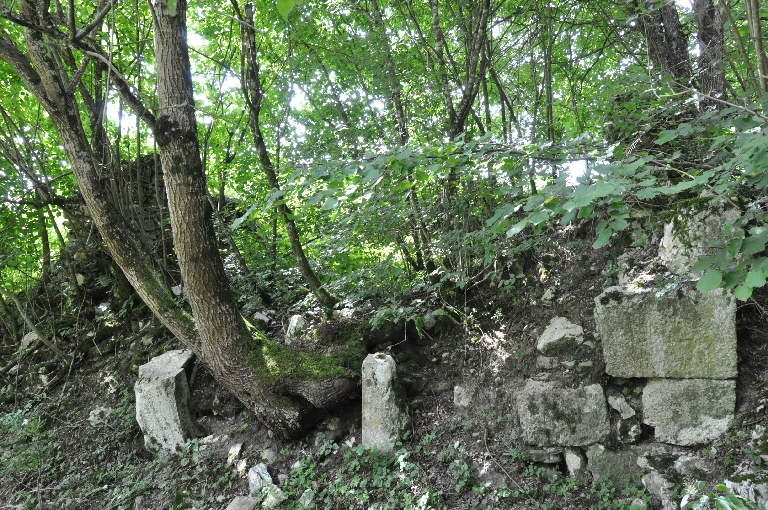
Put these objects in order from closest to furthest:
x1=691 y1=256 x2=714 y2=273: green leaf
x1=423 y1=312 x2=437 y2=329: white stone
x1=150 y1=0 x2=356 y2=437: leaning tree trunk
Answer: x1=691 y1=256 x2=714 y2=273: green leaf → x1=150 y1=0 x2=356 y2=437: leaning tree trunk → x1=423 y1=312 x2=437 y2=329: white stone

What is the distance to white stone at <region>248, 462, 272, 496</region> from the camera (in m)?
3.76

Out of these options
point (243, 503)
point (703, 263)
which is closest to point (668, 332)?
point (703, 263)

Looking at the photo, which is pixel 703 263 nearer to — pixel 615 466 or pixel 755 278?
pixel 755 278

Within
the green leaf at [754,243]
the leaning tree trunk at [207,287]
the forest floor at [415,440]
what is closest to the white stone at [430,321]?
the forest floor at [415,440]

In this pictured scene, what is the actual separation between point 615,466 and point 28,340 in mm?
6845

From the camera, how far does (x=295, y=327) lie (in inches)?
187

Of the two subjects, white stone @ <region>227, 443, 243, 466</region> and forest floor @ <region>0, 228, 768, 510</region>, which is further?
white stone @ <region>227, 443, 243, 466</region>

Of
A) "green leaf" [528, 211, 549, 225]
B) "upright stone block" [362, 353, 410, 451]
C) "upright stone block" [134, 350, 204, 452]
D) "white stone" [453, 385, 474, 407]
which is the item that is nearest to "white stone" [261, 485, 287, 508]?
"upright stone block" [362, 353, 410, 451]

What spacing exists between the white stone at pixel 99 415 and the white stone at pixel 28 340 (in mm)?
1885

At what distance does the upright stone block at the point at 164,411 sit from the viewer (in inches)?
170

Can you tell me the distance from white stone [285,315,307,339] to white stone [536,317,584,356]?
7.43 feet

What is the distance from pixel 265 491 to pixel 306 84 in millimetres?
4195

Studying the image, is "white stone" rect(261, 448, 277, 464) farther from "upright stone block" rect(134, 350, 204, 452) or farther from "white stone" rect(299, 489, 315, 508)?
"upright stone block" rect(134, 350, 204, 452)

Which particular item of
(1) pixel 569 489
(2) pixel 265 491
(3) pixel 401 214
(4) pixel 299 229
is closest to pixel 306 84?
(4) pixel 299 229
